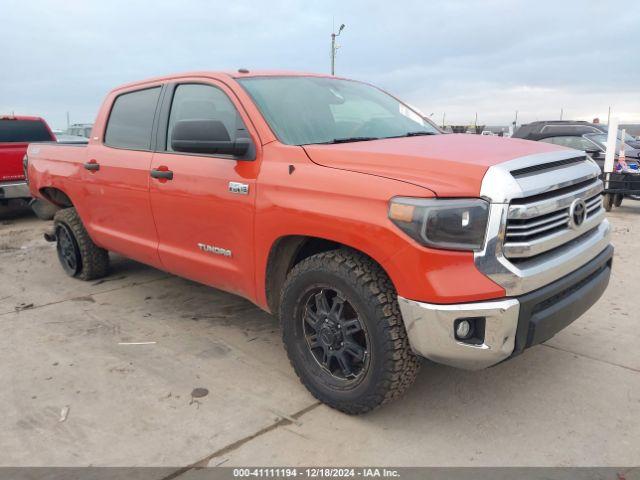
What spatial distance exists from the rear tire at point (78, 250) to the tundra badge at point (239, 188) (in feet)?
8.59

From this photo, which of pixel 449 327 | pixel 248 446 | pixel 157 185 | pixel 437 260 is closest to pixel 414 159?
pixel 437 260

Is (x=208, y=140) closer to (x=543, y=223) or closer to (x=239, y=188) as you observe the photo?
(x=239, y=188)

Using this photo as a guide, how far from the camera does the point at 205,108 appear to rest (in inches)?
145

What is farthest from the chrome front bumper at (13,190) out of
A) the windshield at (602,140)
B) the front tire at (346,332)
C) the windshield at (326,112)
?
the windshield at (602,140)

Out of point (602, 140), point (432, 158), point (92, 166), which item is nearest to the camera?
point (432, 158)

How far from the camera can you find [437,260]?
2.35 metres

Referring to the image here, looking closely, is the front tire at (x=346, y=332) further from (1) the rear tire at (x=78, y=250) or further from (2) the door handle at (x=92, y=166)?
(1) the rear tire at (x=78, y=250)

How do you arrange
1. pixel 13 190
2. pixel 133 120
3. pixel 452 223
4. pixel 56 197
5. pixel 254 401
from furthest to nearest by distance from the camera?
pixel 13 190 → pixel 56 197 → pixel 133 120 → pixel 254 401 → pixel 452 223

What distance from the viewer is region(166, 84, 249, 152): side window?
3.41m

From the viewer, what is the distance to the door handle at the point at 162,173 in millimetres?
3709

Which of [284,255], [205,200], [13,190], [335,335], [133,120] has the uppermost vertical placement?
[133,120]

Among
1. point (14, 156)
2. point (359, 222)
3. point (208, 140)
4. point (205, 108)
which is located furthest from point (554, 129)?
point (359, 222)

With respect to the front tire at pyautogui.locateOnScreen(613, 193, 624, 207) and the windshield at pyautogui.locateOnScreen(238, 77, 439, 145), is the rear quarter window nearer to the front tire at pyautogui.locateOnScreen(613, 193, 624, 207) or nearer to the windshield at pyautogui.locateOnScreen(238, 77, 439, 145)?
the windshield at pyautogui.locateOnScreen(238, 77, 439, 145)

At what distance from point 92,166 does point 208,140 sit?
2.00 metres
